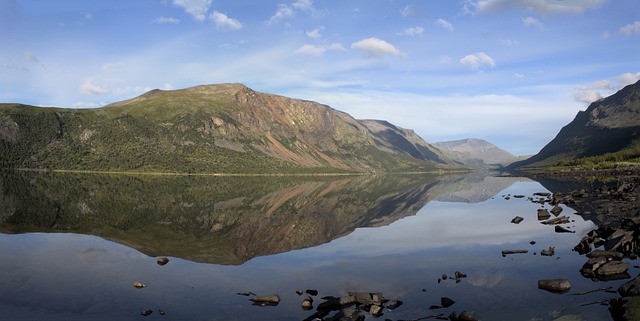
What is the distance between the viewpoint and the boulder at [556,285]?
24.1 metres

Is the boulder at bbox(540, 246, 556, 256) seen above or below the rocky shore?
below

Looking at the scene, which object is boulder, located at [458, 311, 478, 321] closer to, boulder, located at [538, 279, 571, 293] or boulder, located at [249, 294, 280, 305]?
boulder, located at [538, 279, 571, 293]

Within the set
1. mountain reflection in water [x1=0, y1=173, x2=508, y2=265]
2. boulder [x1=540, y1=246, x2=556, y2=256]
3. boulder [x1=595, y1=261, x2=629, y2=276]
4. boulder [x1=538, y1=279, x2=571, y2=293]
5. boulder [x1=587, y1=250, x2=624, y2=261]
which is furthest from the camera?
mountain reflection in water [x1=0, y1=173, x2=508, y2=265]

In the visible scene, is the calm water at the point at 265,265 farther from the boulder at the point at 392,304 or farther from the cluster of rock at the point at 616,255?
the cluster of rock at the point at 616,255

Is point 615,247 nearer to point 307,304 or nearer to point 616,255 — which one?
point 616,255

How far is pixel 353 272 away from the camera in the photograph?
3041 cm

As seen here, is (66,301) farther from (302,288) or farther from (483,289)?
(483,289)

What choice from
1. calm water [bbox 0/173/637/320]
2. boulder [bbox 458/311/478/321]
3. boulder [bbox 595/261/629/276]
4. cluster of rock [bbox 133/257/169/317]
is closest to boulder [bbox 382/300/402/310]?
calm water [bbox 0/173/637/320]

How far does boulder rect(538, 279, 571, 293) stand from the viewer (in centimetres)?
2409

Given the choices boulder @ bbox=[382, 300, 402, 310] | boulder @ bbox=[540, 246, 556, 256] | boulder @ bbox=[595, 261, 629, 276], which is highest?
boulder @ bbox=[595, 261, 629, 276]

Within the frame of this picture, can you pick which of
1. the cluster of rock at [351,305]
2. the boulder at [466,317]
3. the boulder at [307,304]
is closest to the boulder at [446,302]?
the cluster of rock at [351,305]

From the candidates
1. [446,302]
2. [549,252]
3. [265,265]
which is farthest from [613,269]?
[265,265]

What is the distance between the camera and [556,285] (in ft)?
79.9

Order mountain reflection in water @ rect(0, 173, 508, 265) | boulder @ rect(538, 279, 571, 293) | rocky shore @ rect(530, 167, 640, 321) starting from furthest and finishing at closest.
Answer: mountain reflection in water @ rect(0, 173, 508, 265)
boulder @ rect(538, 279, 571, 293)
rocky shore @ rect(530, 167, 640, 321)
